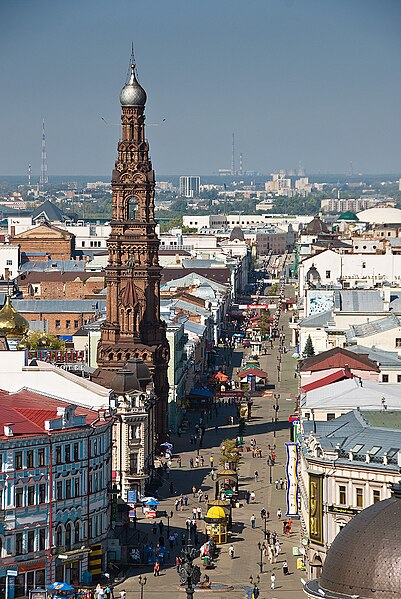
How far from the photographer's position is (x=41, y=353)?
328 feet

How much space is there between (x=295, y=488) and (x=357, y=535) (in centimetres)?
4226

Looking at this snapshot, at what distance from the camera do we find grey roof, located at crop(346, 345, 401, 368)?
9694 cm

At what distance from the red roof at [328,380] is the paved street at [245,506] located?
4119mm

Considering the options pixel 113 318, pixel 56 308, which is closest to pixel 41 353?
pixel 113 318

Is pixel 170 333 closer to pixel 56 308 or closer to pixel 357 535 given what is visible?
pixel 56 308

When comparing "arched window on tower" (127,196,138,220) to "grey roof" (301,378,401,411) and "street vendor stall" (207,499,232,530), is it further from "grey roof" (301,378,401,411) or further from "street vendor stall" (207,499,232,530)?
"street vendor stall" (207,499,232,530)

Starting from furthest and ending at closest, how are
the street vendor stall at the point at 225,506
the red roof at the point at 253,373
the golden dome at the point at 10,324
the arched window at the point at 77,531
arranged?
1. the red roof at the point at 253,373
2. the golden dome at the point at 10,324
3. the street vendor stall at the point at 225,506
4. the arched window at the point at 77,531

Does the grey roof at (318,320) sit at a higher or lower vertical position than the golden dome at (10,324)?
lower

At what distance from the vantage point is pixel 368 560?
31.4 metres

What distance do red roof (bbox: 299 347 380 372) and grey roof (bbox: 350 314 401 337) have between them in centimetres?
810

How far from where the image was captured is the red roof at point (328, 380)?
90.3 m

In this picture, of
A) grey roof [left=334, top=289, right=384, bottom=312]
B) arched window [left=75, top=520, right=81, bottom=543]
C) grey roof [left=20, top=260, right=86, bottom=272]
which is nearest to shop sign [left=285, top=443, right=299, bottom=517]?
arched window [left=75, top=520, right=81, bottom=543]

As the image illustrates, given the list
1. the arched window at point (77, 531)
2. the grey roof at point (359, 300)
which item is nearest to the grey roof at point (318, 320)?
the grey roof at point (359, 300)

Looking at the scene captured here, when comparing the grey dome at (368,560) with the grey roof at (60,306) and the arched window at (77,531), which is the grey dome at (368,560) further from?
the grey roof at (60,306)
